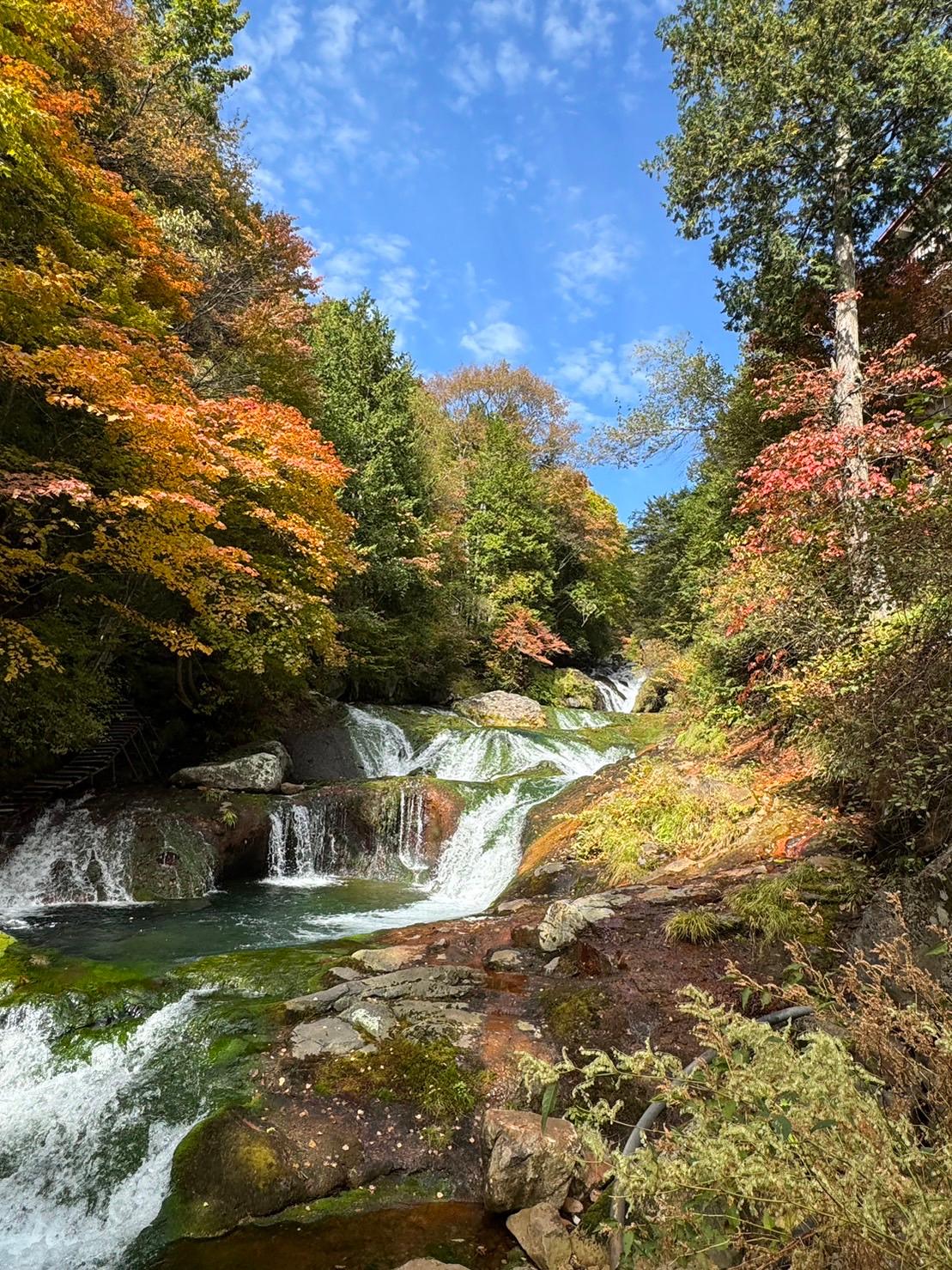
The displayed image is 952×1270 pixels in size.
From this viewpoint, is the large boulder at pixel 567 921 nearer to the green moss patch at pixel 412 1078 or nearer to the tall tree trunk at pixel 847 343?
the green moss patch at pixel 412 1078

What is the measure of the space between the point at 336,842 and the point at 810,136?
13972mm

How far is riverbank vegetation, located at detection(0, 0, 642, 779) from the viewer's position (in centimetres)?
793

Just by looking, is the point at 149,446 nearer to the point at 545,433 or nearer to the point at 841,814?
the point at 841,814

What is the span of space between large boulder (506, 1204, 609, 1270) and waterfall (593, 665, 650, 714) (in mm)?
23589

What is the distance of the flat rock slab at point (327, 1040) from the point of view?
13.6 ft

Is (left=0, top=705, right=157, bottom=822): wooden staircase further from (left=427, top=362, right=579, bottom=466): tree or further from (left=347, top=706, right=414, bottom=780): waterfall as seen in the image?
(left=427, top=362, right=579, bottom=466): tree

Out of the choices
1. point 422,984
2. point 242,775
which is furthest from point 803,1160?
point 242,775

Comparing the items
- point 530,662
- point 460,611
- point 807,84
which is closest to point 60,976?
point 807,84

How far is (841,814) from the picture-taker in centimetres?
619

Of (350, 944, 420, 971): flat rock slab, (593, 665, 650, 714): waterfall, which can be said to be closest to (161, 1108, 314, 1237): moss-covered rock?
(350, 944, 420, 971): flat rock slab

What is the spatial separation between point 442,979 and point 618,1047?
4.90 feet

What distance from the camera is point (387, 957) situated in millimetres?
5520

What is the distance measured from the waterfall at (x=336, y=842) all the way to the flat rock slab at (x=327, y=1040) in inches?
244

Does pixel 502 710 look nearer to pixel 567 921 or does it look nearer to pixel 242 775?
pixel 242 775
